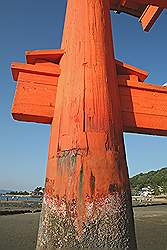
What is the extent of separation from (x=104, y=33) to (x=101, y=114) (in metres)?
0.91

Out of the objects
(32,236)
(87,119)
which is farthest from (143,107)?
(32,236)

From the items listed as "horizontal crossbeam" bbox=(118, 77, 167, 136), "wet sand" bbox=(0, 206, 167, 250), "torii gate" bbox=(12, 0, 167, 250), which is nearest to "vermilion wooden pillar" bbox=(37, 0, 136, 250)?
"torii gate" bbox=(12, 0, 167, 250)

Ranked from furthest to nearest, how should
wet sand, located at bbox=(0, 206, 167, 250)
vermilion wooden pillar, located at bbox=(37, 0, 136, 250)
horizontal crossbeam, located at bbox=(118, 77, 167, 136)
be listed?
wet sand, located at bbox=(0, 206, 167, 250)
horizontal crossbeam, located at bbox=(118, 77, 167, 136)
vermilion wooden pillar, located at bbox=(37, 0, 136, 250)

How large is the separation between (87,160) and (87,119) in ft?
1.08

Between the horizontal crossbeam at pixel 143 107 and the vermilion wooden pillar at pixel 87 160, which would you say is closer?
the vermilion wooden pillar at pixel 87 160

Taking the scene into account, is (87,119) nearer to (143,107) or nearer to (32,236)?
(143,107)

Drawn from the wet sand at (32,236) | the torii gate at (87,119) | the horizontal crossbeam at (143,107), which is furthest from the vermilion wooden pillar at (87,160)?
the wet sand at (32,236)

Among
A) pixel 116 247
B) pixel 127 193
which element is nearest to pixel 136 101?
pixel 127 193

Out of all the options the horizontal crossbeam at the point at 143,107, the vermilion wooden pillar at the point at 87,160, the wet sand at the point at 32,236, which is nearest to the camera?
the vermilion wooden pillar at the point at 87,160

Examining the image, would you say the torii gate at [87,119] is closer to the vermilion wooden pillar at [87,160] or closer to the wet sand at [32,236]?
the vermilion wooden pillar at [87,160]

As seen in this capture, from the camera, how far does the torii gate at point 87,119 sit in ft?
6.05

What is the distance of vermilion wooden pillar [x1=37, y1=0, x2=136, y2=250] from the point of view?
5.98 ft

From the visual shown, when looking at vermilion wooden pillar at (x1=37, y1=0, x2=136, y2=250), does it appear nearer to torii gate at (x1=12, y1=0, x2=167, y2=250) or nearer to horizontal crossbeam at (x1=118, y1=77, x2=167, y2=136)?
torii gate at (x1=12, y1=0, x2=167, y2=250)

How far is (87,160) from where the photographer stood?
1.93 meters
